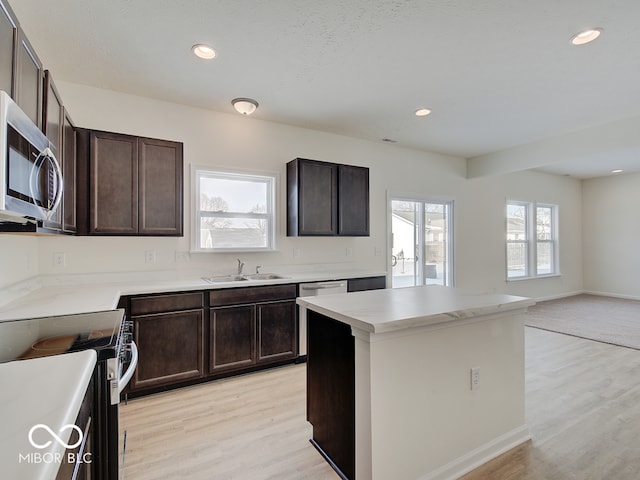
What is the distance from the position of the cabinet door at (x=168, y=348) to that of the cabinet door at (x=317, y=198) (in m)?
1.47

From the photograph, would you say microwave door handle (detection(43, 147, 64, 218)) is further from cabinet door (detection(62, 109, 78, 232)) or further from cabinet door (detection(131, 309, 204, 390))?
cabinet door (detection(131, 309, 204, 390))

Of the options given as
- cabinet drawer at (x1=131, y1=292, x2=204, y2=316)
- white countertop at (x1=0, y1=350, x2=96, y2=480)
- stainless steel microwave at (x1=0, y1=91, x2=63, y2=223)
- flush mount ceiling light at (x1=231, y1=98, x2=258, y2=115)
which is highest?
flush mount ceiling light at (x1=231, y1=98, x2=258, y2=115)

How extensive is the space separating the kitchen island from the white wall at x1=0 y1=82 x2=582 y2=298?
2000mm

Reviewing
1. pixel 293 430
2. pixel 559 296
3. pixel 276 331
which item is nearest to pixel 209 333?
pixel 276 331

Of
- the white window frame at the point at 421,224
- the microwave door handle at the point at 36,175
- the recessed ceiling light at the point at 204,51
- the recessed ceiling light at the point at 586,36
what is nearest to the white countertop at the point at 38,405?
the microwave door handle at the point at 36,175

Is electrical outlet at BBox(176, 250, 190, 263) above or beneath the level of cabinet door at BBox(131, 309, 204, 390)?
above

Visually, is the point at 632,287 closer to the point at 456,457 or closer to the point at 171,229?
the point at 456,457

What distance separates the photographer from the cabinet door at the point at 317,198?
365cm

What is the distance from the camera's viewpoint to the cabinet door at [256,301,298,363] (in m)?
3.15

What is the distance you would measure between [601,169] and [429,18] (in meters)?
6.59

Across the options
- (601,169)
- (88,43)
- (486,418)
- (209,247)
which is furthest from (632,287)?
(88,43)

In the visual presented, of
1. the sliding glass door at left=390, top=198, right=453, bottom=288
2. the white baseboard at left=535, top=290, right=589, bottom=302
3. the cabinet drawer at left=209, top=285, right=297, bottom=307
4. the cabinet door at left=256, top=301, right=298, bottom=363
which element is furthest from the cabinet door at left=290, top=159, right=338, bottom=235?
the white baseboard at left=535, top=290, right=589, bottom=302

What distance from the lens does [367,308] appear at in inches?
69.4

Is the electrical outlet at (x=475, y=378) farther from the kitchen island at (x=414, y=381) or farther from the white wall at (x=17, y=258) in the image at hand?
the white wall at (x=17, y=258)
